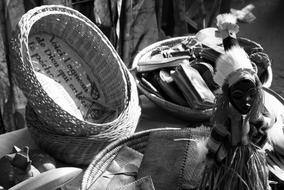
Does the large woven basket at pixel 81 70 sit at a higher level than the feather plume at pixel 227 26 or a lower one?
lower

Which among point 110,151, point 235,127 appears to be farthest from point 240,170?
point 110,151

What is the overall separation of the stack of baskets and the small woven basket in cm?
8

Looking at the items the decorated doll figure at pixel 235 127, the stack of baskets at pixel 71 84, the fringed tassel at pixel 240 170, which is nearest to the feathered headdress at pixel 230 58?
the decorated doll figure at pixel 235 127

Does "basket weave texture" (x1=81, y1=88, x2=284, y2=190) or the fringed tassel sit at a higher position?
the fringed tassel

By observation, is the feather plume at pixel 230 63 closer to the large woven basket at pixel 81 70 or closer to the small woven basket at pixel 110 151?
the small woven basket at pixel 110 151

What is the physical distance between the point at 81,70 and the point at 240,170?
62cm

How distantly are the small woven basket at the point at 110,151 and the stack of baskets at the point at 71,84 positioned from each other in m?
0.08

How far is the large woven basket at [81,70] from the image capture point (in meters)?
1.02

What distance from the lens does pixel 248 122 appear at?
60 cm

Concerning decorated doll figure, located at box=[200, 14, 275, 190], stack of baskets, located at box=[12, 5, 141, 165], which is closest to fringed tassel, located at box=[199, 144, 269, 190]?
decorated doll figure, located at box=[200, 14, 275, 190]

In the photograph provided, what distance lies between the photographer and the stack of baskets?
90cm

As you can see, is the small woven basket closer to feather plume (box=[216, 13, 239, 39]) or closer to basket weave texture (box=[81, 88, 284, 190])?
basket weave texture (box=[81, 88, 284, 190])

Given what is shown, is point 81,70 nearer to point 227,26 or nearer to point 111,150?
point 111,150

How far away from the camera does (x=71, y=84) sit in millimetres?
1098
